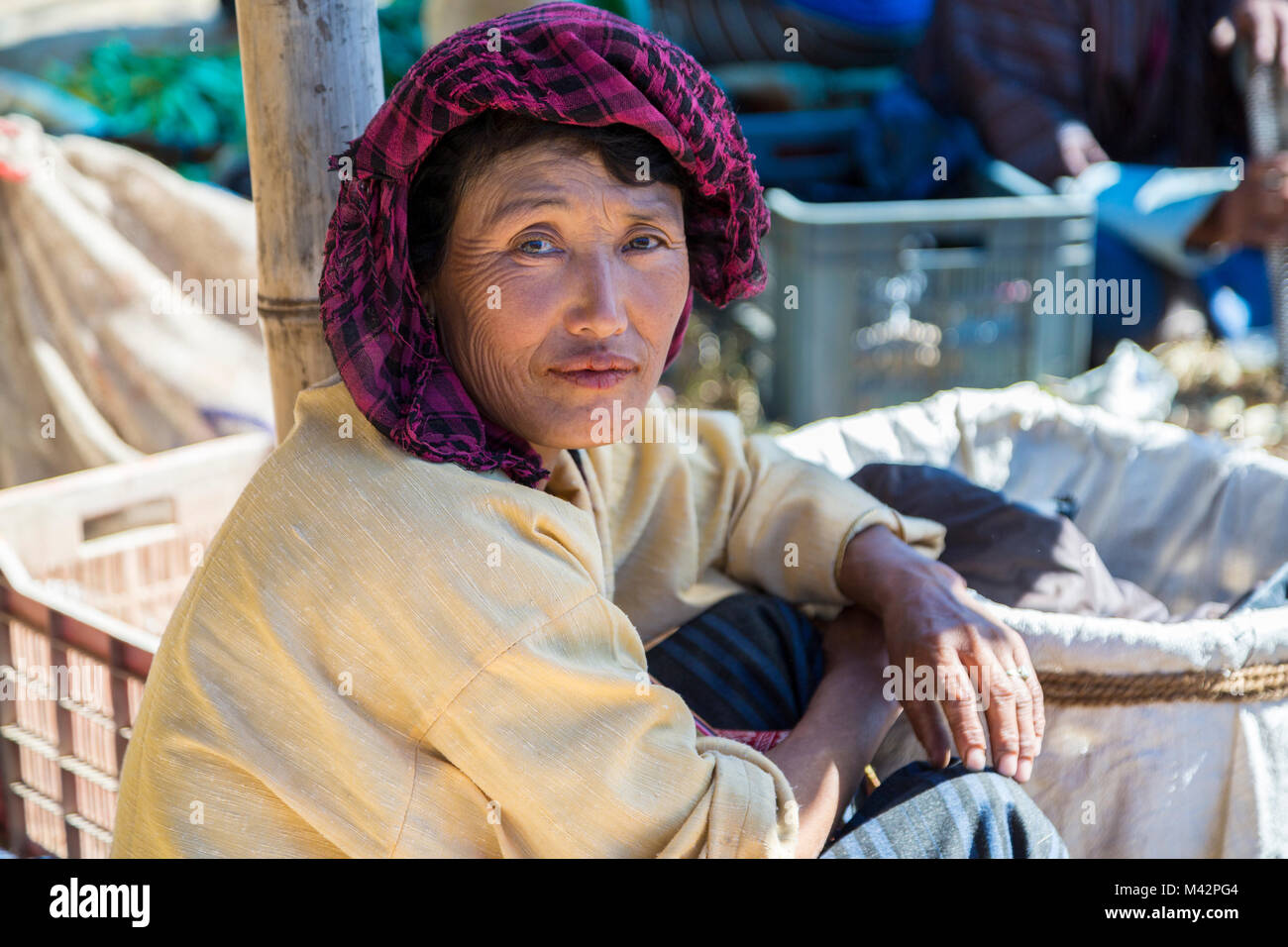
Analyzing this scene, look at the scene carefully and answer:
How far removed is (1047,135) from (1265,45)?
0.74m

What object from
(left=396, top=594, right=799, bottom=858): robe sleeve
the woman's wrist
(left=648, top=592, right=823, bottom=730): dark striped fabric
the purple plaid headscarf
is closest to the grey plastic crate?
the woman's wrist

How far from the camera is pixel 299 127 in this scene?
1.63 meters

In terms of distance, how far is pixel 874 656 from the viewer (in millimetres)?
1719

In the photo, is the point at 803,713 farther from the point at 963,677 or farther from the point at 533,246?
the point at 533,246

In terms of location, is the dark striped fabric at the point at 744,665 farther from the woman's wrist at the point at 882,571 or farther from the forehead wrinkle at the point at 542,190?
the forehead wrinkle at the point at 542,190

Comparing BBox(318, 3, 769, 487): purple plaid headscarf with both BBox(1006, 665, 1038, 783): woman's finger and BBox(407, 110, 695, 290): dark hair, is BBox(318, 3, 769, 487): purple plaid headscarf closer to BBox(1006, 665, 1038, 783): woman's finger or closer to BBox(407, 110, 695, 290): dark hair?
BBox(407, 110, 695, 290): dark hair

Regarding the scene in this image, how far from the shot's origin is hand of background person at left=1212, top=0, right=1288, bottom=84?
420 centimetres

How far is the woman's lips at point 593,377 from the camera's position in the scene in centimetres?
144

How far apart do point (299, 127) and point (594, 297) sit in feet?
1.72

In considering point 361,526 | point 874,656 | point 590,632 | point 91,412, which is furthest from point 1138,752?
point 91,412

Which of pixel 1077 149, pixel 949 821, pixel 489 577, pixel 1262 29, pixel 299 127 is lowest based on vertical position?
Result: pixel 949 821

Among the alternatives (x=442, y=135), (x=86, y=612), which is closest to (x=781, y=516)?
(x=442, y=135)

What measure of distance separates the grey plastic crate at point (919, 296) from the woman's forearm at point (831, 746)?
2.23m
